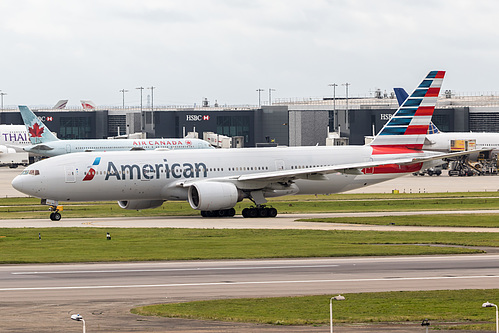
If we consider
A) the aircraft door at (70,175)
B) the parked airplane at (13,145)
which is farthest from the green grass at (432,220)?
the parked airplane at (13,145)

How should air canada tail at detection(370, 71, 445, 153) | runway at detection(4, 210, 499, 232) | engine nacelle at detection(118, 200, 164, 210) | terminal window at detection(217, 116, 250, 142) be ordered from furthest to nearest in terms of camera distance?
terminal window at detection(217, 116, 250, 142) < air canada tail at detection(370, 71, 445, 153) < engine nacelle at detection(118, 200, 164, 210) < runway at detection(4, 210, 499, 232)

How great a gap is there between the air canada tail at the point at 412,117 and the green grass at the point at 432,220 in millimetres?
9001

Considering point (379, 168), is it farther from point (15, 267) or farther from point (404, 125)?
point (15, 267)

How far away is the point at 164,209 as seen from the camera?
6625cm

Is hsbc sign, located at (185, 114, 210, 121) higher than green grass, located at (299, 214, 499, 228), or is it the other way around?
hsbc sign, located at (185, 114, 210, 121)

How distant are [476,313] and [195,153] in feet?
123

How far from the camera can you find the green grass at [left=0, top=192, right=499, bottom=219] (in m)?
63.8

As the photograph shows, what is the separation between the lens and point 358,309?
2553 centimetres

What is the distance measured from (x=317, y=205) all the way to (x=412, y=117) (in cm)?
1044

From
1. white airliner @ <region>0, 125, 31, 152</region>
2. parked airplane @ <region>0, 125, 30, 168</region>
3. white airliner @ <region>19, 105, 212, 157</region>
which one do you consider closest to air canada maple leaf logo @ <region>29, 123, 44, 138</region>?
white airliner @ <region>19, 105, 212, 157</region>

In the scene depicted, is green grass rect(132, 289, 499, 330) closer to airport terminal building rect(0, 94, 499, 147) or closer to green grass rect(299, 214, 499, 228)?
green grass rect(299, 214, 499, 228)

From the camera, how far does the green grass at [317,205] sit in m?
63.8

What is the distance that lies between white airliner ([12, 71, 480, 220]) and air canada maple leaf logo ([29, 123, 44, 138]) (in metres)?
66.7

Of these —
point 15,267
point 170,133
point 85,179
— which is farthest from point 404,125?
point 170,133
